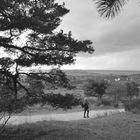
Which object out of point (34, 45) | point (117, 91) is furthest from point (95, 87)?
point (34, 45)

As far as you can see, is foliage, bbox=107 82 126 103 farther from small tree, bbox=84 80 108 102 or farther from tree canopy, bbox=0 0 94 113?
tree canopy, bbox=0 0 94 113

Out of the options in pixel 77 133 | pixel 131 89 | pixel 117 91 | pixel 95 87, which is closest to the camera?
pixel 77 133

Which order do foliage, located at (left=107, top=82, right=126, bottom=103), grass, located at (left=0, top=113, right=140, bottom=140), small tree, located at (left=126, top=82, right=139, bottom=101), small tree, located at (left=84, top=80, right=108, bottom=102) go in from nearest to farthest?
grass, located at (left=0, top=113, right=140, bottom=140)
small tree, located at (left=84, top=80, right=108, bottom=102)
small tree, located at (left=126, top=82, right=139, bottom=101)
foliage, located at (left=107, top=82, right=126, bottom=103)

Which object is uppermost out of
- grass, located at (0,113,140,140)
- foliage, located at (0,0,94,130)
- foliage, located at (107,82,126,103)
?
foliage, located at (0,0,94,130)

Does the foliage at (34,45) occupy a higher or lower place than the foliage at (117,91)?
higher

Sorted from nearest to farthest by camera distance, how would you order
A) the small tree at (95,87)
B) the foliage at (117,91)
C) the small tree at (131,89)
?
the small tree at (95,87), the small tree at (131,89), the foliage at (117,91)

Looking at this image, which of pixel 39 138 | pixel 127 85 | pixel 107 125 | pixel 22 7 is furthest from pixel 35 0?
pixel 127 85

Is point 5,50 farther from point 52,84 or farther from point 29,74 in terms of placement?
point 52,84

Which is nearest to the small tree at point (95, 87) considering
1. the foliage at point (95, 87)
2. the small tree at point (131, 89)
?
the foliage at point (95, 87)

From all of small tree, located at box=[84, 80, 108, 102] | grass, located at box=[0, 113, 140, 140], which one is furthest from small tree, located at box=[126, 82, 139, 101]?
grass, located at box=[0, 113, 140, 140]

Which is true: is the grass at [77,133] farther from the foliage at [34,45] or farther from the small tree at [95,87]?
the small tree at [95,87]

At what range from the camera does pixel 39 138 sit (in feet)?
42.2

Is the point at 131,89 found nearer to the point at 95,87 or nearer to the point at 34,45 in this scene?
the point at 95,87

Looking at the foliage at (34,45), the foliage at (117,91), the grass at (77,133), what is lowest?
the foliage at (117,91)
